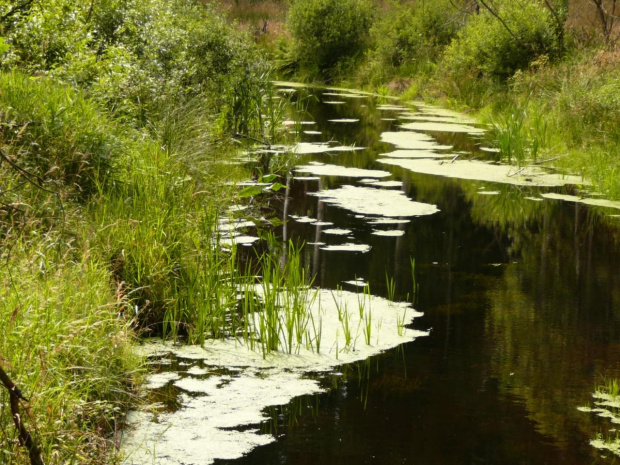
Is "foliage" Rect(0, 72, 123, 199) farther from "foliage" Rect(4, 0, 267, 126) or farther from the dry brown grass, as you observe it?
the dry brown grass

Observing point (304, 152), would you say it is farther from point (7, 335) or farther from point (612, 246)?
point (7, 335)

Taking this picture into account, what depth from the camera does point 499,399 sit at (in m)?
4.19

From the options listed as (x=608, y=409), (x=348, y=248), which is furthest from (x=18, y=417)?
(x=348, y=248)

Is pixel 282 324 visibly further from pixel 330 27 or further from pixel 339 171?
pixel 330 27

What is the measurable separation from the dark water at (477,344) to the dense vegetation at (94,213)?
770 mm

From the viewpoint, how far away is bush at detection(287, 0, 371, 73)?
23219 millimetres

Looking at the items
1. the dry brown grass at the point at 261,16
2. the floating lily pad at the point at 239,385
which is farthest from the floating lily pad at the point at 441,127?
the dry brown grass at the point at 261,16

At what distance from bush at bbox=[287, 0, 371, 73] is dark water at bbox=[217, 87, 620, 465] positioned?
A: 14893 millimetres

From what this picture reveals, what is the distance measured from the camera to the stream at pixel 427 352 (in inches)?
147

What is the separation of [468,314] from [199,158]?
3.36 meters

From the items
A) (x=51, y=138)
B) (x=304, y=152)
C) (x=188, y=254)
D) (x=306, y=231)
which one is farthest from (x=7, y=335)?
(x=304, y=152)

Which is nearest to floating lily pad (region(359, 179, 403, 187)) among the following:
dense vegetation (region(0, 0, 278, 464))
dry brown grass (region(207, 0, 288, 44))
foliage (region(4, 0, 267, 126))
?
dense vegetation (region(0, 0, 278, 464))

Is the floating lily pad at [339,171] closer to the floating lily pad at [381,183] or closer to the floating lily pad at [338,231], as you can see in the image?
the floating lily pad at [381,183]

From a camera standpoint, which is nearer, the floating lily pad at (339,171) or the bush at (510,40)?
the floating lily pad at (339,171)
